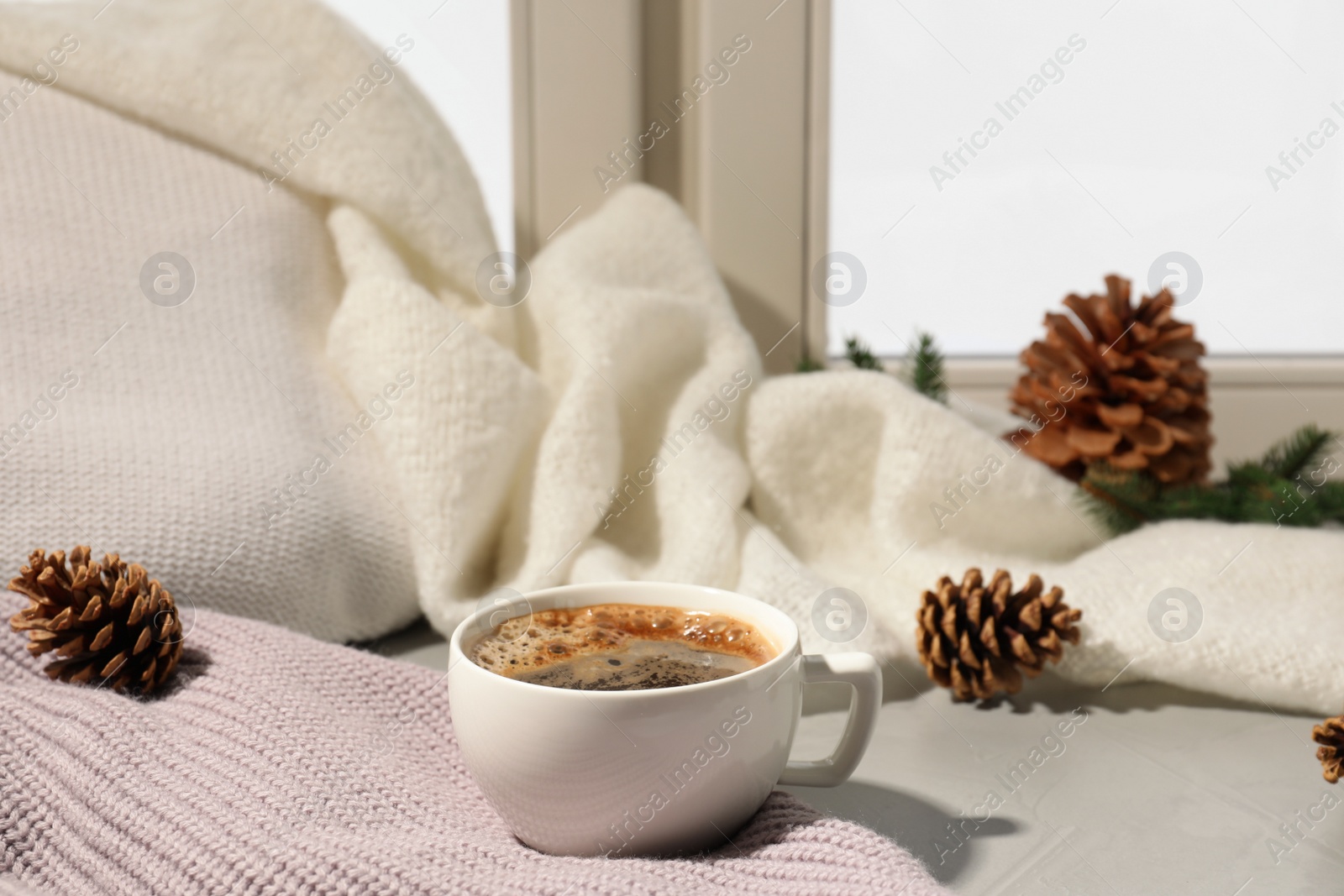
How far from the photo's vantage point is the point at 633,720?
355 millimetres

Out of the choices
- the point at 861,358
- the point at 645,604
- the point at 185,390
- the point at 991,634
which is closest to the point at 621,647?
the point at 645,604

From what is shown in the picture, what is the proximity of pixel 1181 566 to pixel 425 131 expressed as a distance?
62 centimetres

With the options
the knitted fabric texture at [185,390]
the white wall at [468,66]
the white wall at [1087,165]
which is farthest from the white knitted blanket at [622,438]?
the white wall at [1087,165]

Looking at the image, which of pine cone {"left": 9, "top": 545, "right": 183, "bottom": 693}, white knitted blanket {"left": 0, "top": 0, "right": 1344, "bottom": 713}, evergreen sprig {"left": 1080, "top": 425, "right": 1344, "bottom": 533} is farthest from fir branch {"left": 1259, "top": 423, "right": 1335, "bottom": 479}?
pine cone {"left": 9, "top": 545, "right": 183, "bottom": 693}

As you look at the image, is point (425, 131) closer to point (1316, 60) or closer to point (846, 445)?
point (846, 445)

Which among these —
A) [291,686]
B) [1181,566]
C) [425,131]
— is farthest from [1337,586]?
[425,131]

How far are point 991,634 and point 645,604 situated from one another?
0.73 feet

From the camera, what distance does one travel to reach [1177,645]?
564 mm

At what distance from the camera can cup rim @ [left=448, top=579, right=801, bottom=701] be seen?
0.36 m

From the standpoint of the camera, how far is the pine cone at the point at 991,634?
566 millimetres

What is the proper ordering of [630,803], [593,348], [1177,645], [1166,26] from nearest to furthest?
[630,803]
[1177,645]
[593,348]
[1166,26]

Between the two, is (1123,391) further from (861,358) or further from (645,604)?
(645,604)

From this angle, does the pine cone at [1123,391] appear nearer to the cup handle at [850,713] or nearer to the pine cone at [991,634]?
the pine cone at [991,634]

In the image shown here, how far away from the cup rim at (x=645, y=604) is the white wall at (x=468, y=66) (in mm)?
529
